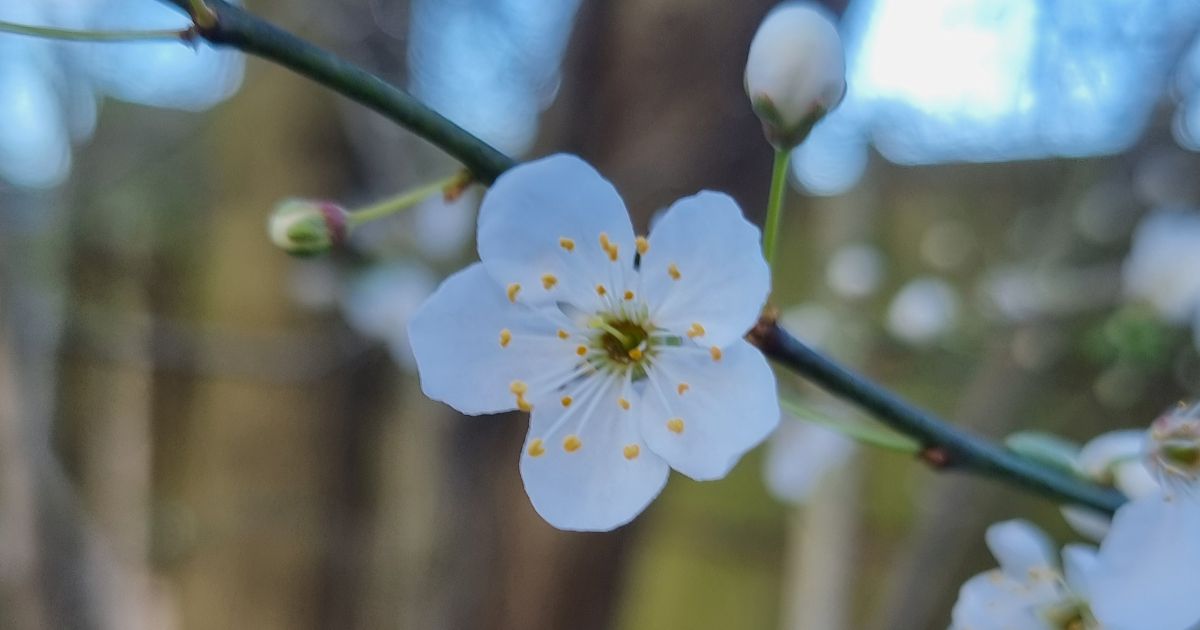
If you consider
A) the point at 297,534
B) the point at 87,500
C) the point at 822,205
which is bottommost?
the point at 87,500

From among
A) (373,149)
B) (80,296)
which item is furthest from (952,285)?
(80,296)

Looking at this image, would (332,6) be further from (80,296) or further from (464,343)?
(464,343)

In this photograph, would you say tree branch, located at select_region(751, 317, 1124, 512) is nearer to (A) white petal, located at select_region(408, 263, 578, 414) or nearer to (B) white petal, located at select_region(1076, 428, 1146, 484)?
(B) white petal, located at select_region(1076, 428, 1146, 484)

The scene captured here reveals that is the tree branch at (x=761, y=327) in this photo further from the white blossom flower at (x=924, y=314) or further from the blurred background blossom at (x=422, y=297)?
the white blossom flower at (x=924, y=314)

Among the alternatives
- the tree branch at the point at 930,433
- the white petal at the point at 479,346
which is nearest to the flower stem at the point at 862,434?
the tree branch at the point at 930,433

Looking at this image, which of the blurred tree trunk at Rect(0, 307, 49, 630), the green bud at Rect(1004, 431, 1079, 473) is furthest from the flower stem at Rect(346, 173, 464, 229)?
the blurred tree trunk at Rect(0, 307, 49, 630)
